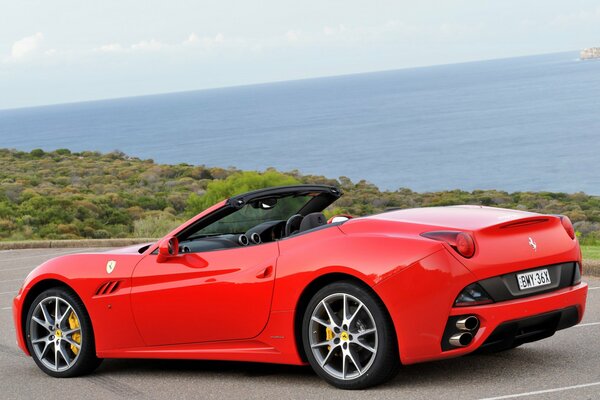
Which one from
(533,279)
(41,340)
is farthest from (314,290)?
(41,340)

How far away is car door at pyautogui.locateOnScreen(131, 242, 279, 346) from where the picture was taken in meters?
6.39

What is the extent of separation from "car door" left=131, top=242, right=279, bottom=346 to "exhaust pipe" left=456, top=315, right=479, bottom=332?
4.29 feet

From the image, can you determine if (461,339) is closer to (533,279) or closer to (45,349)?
(533,279)

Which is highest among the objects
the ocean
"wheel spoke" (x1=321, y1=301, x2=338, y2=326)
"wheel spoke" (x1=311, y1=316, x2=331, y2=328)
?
"wheel spoke" (x1=321, y1=301, x2=338, y2=326)

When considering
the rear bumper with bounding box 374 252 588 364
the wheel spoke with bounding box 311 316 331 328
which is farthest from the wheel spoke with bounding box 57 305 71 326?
the rear bumper with bounding box 374 252 588 364

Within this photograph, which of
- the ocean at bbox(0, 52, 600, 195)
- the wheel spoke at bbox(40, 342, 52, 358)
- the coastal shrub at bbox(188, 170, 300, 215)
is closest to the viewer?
the wheel spoke at bbox(40, 342, 52, 358)

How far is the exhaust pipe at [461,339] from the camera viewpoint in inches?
223

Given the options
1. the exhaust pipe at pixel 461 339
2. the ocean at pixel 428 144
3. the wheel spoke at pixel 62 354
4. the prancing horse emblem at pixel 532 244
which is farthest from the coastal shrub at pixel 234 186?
the ocean at pixel 428 144

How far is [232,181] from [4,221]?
688cm

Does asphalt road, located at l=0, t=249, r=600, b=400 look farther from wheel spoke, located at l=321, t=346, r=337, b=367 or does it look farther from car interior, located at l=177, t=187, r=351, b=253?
car interior, located at l=177, t=187, r=351, b=253

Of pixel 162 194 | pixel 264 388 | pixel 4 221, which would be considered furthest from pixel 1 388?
pixel 162 194

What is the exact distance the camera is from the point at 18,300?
25.2 ft

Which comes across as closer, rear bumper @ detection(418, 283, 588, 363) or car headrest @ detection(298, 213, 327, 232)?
rear bumper @ detection(418, 283, 588, 363)

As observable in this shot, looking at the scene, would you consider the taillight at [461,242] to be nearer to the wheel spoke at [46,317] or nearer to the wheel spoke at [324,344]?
→ the wheel spoke at [324,344]
